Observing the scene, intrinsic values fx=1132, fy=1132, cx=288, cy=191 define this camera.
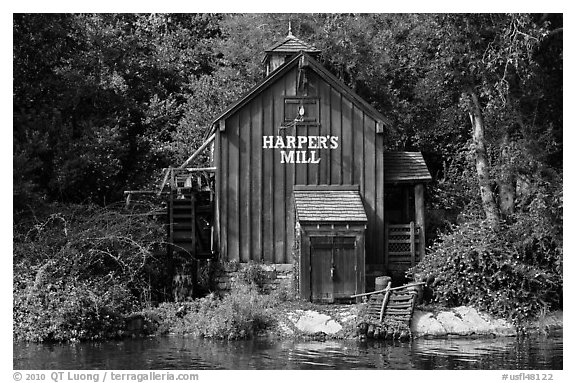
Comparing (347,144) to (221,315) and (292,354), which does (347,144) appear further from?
(292,354)

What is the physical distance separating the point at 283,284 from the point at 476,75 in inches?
325

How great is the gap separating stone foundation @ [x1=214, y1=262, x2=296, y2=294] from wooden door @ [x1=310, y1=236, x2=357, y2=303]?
45.8 inches

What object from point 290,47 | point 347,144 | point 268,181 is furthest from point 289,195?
point 290,47

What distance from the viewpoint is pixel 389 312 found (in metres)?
27.6

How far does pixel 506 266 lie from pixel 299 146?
656cm

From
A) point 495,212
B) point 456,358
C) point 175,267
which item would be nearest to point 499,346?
point 456,358

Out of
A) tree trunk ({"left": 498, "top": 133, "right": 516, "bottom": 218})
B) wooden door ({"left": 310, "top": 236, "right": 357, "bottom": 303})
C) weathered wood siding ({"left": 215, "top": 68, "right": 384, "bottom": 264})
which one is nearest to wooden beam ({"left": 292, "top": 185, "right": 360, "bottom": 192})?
weathered wood siding ({"left": 215, "top": 68, "right": 384, "bottom": 264})

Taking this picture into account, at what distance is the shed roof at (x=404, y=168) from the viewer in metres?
31.7

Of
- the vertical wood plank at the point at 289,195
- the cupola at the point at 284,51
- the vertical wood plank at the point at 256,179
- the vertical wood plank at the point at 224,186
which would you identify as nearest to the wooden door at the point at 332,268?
the vertical wood plank at the point at 289,195

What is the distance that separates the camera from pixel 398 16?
3931cm

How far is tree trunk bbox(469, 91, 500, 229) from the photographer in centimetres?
3198
